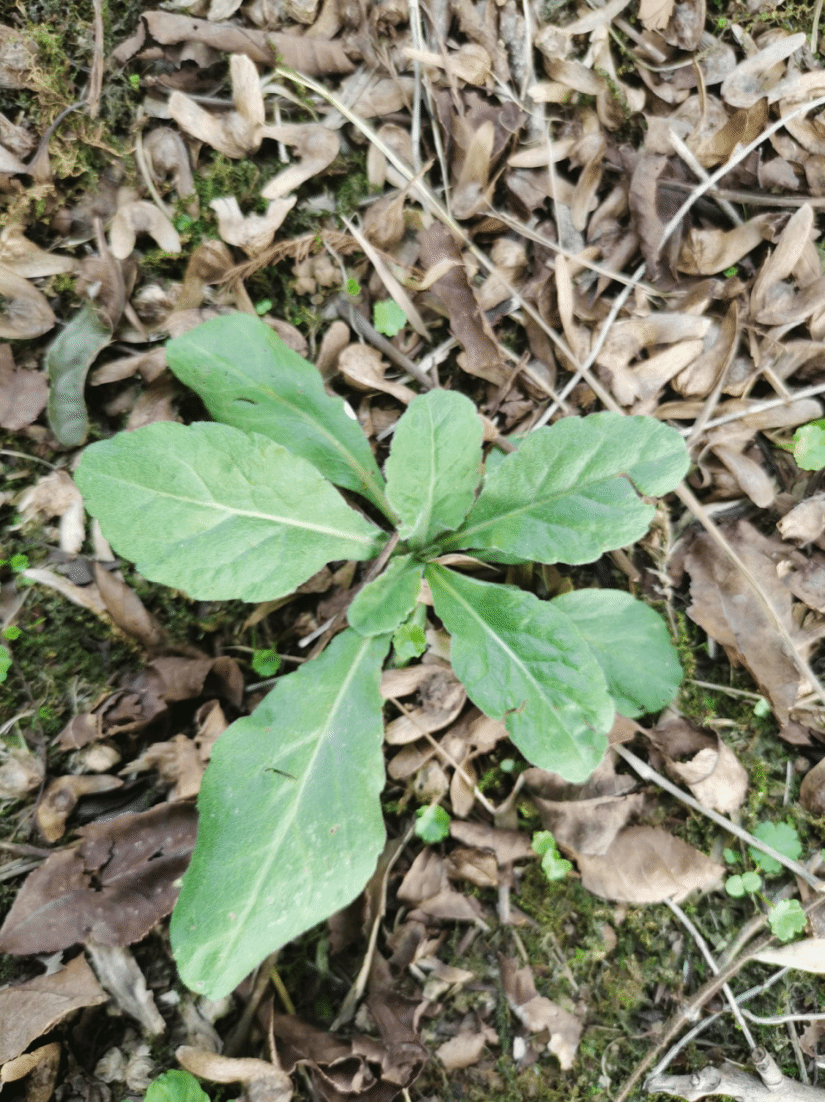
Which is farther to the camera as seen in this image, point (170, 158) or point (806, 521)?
point (806, 521)

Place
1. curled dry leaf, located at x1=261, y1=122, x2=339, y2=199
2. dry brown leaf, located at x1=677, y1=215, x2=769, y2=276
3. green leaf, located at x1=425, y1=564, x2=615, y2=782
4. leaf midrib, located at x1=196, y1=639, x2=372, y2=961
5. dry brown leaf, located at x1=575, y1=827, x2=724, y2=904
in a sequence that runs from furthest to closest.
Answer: dry brown leaf, located at x1=677, y1=215, x2=769, y2=276 → curled dry leaf, located at x1=261, y1=122, x2=339, y2=199 → dry brown leaf, located at x1=575, y1=827, x2=724, y2=904 → green leaf, located at x1=425, y1=564, x2=615, y2=782 → leaf midrib, located at x1=196, y1=639, x2=372, y2=961

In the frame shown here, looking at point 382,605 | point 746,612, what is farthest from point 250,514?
point 746,612

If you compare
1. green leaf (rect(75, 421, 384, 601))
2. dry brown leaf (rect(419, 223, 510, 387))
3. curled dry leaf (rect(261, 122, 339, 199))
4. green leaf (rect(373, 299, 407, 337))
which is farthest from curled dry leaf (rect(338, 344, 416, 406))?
curled dry leaf (rect(261, 122, 339, 199))

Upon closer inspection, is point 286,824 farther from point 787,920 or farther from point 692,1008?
point 787,920

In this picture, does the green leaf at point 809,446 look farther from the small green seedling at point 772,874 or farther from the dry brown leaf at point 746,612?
the small green seedling at point 772,874

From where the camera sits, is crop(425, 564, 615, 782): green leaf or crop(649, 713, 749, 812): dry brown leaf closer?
crop(425, 564, 615, 782): green leaf

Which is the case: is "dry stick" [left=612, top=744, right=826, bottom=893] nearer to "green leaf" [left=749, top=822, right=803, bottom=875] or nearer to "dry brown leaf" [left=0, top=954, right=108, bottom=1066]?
"green leaf" [left=749, top=822, right=803, bottom=875]
